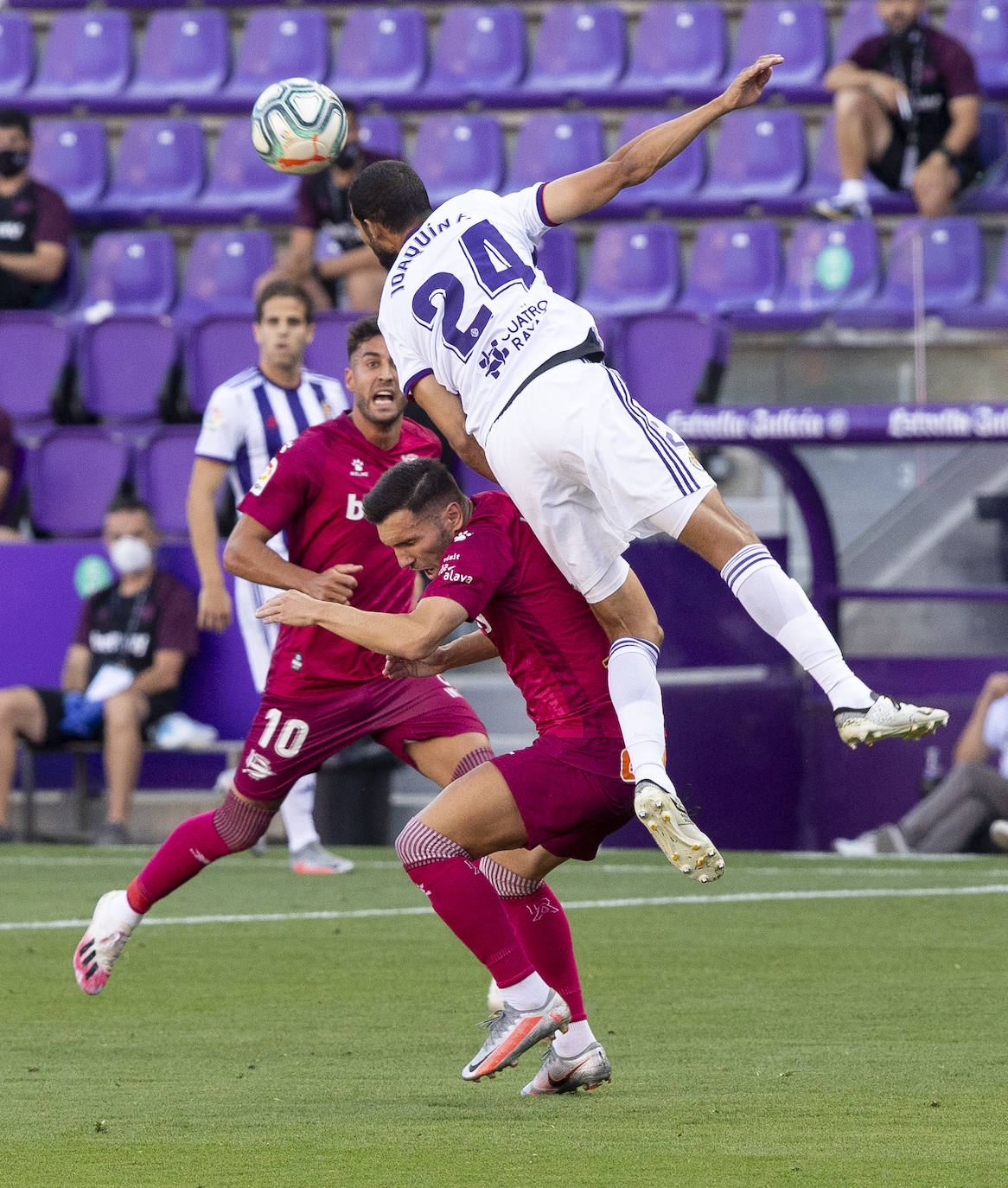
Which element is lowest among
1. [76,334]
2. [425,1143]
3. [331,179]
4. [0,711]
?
[0,711]

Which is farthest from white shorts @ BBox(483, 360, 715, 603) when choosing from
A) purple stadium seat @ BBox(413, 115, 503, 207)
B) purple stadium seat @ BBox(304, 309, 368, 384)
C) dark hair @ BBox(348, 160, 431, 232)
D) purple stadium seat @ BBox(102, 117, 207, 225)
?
purple stadium seat @ BBox(102, 117, 207, 225)

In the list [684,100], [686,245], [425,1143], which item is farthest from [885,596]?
[425,1143]

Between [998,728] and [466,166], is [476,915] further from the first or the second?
[466,166]

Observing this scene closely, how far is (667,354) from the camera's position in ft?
37.9

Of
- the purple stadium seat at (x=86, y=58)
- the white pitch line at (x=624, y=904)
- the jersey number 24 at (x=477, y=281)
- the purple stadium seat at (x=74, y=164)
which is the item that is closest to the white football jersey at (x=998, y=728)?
the white pitch line at (x=624, y=904)

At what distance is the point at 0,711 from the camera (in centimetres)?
1005

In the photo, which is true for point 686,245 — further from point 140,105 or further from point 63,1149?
point 63,1149

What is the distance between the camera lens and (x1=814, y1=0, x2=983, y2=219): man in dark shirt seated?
12336 millimetres

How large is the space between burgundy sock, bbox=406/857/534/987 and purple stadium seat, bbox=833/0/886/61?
10.8 meters

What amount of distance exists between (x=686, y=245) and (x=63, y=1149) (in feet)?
35.4

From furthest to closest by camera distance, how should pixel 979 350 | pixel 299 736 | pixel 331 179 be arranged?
pixel 331 179 < pixel 979 350 < pixel 299 736

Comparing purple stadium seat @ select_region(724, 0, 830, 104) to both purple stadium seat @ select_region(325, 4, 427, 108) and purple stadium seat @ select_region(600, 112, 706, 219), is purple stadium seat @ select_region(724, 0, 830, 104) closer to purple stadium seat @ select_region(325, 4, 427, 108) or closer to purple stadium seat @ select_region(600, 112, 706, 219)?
purple stadium seat @ select_region(600, 112, 706, 219)

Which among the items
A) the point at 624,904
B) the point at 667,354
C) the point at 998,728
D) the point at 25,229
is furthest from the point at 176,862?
the point at 25,229

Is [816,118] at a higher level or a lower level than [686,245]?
higher
